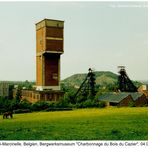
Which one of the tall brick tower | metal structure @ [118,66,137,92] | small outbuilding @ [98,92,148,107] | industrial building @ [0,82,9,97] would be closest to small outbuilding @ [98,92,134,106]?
small outbuilding @ [98,92,148,107]

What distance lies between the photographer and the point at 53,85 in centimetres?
4191

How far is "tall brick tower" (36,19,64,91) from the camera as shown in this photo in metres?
38.4

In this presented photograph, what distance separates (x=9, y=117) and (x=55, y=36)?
1695 cm

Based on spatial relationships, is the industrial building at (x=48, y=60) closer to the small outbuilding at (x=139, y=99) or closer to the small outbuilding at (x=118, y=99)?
the small outbuilding at (x=118, y=99)

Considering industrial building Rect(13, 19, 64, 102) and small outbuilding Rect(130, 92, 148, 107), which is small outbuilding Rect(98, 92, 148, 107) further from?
industrial building Rect(13, 19, 64, 102)

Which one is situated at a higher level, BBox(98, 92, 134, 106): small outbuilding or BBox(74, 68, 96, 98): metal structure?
BBox(74, 68, 96, 98): metal structure

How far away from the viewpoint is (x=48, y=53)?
130ft

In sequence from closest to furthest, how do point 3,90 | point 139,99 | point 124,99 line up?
point 3,90 → point 124,99 → point 139,99

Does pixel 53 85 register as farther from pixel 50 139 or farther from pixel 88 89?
pixel 50 139

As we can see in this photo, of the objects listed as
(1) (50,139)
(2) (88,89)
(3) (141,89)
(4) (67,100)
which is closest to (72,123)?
(1) (50,139)

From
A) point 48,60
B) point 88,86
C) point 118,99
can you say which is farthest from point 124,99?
point 48,60

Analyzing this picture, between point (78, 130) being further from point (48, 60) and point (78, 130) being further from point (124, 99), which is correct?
point (48, 60)

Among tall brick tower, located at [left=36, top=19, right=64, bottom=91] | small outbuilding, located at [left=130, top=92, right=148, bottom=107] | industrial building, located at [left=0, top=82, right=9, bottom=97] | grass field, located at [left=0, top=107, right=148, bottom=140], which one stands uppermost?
tall brick tower, located at [left=36, top=19, right=64, bottom=91]

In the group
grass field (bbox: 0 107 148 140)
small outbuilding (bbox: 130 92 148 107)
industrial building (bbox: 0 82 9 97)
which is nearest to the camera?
grass field (bbox: 0 107 148 140)
